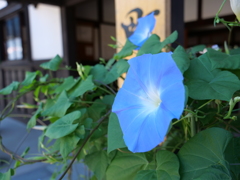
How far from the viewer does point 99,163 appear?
0.42 m

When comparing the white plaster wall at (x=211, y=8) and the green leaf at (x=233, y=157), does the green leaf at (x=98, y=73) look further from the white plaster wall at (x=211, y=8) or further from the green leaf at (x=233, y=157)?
the white plaster wall at (x=211, y=8)

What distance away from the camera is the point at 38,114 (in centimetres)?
52

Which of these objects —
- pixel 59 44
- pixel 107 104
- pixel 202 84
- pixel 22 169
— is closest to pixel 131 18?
pixel 107 104

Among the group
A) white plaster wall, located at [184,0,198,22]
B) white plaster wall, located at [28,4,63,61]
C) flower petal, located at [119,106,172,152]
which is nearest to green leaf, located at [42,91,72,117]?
flower petal, located at [119,106,172,152]

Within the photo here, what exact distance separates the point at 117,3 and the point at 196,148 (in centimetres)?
91

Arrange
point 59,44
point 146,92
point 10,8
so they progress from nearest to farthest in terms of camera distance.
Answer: point 146,92 < point 59,44 < point 10,8

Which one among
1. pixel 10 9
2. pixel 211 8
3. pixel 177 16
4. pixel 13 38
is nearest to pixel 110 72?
pixel 177 16

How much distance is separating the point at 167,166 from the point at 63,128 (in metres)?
0.19

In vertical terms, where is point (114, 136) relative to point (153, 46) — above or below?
below

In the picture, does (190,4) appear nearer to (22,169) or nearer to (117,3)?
(117,3)

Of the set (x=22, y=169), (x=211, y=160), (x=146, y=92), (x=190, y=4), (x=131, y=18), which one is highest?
(x=190, y=4)

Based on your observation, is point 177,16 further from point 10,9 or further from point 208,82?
point 10,9

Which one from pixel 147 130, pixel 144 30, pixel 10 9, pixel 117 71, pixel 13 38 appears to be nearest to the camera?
pixel 147 130

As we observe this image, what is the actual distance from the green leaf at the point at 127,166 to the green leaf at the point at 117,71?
174 mm
